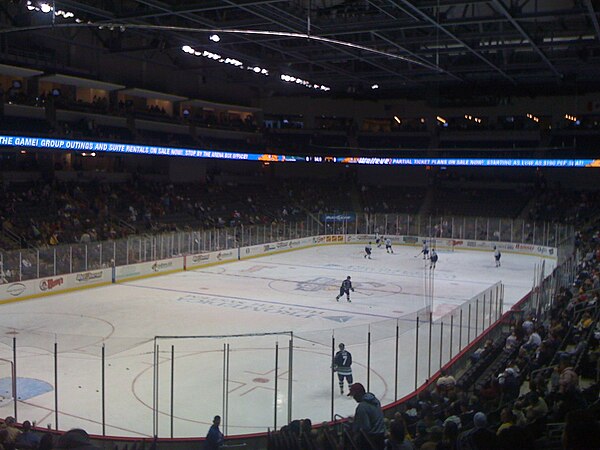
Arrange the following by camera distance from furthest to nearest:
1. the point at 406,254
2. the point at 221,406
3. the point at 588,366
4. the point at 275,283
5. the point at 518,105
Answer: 1. the point at 518,105
2. the point at 406,254
3. the point at 275,283
4. the point at 221,406
5. the point at 588,366

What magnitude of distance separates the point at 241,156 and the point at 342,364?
33.9 m

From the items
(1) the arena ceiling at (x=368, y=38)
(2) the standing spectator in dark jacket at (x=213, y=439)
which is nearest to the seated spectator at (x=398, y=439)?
(2) the standing spectator in dark jacket at (x=213, y=439)

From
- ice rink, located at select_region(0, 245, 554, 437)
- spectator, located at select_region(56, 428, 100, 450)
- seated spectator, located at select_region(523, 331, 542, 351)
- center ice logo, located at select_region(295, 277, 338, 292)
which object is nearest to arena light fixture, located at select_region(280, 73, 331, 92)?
ice rink, located at select_region(0, 245, 554, 437)

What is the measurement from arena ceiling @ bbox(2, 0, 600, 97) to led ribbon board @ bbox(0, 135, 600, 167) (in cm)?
478

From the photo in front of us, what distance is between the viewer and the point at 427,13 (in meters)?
22.8

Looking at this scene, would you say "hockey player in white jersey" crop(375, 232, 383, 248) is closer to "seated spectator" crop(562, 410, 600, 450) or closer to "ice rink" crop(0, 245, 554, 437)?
"ice rink" crop(0, 245, 554, 437)

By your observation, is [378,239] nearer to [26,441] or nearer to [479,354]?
[479,354]

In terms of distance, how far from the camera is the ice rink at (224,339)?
9.50 meters

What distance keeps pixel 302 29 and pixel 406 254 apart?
600 inches

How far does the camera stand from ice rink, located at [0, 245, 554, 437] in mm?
9500

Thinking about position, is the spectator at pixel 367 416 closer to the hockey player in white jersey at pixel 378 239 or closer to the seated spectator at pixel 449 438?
the seated spectator at pixel 449 438

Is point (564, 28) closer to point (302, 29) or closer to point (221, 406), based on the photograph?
point (302, 29)

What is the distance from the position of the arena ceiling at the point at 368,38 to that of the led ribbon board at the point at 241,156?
478 cm

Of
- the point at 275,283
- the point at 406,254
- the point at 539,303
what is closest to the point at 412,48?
the point at 406,254
